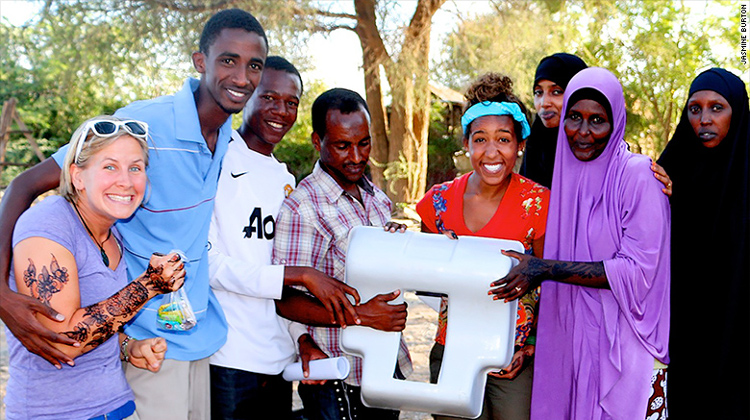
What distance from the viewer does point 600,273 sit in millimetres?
2047

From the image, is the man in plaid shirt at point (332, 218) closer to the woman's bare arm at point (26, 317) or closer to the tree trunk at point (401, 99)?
the woman's bare arm at point (26, 317)

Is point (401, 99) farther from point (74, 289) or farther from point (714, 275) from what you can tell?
point (74, 289)

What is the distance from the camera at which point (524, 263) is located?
6.43 ft

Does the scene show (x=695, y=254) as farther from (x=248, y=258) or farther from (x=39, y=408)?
(x=39, y=408)

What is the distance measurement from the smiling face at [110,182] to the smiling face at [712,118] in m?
2.18

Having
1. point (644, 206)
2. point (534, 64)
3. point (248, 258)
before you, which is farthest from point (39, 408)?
point (534, 64)

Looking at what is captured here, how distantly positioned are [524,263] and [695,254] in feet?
3.12

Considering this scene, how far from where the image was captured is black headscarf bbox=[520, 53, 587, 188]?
2.89m

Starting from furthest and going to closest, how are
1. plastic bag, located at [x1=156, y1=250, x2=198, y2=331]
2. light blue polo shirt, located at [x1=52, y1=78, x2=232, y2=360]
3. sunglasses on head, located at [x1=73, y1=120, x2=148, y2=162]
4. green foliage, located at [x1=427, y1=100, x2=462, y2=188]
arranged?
1. green foliage, located at [x1=427, y1=100, x2=462, y2=188]
2. light blue polo shirt, located at [x1=52, y1=78, x2=232, y2=360]
3. plastic bag, located at [x1=156, y1=250, x2=198, y2=331]
4. sunglasses on head, located at [x1=73, y1=120, x2=148, y2=162]

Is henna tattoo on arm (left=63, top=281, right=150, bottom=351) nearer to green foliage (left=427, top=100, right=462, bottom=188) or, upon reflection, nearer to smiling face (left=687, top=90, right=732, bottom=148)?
smiling face (left=687, top=90, right=732, bottom=148)

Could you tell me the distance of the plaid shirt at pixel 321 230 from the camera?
217 cm

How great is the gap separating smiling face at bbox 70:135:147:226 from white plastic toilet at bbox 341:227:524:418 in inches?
26.7

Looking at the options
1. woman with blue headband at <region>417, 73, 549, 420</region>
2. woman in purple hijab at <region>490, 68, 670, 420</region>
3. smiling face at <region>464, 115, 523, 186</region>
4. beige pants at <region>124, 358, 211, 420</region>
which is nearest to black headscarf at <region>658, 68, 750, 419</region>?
woman in purple hijab at <region>490, 68, 670, 420</region>

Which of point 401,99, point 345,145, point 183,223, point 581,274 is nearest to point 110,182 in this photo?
point 183,223
